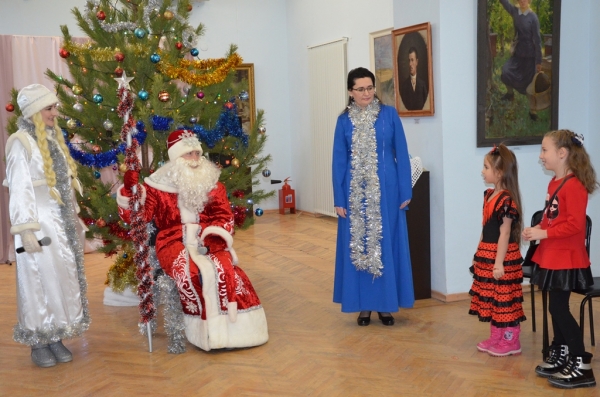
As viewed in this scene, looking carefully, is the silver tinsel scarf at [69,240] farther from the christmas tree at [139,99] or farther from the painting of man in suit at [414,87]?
the painting of man in suit at [414,87]

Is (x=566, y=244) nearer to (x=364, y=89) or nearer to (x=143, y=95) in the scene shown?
(x=364, y=89)

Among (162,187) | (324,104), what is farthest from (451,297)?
(324,104)

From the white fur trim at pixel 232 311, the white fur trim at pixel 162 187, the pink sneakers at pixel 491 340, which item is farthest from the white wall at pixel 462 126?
the white fur trim at pixel 162 187

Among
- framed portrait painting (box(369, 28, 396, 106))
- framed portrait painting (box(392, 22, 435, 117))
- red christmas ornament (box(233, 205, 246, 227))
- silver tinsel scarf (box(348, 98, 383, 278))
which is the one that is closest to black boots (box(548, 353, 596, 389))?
silver tinsel scarf (box(348, 98, 383, 278))

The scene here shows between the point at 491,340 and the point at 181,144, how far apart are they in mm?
2384

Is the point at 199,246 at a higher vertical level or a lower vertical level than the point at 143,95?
lower

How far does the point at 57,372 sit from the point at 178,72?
237 centimetres

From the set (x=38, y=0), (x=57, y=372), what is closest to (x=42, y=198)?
(x=57, y=372)

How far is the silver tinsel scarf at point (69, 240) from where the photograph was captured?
4.30 m

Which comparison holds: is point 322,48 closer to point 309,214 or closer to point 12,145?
point 309,214

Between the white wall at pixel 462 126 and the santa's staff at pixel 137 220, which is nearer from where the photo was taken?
the santa's staff at pixel 137 220

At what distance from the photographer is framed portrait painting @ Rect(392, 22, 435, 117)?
5.34 m

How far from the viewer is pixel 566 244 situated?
12.0 feet

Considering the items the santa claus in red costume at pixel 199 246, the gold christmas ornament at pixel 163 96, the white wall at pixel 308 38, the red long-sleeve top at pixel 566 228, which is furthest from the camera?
the white wall at pixel 308 38
